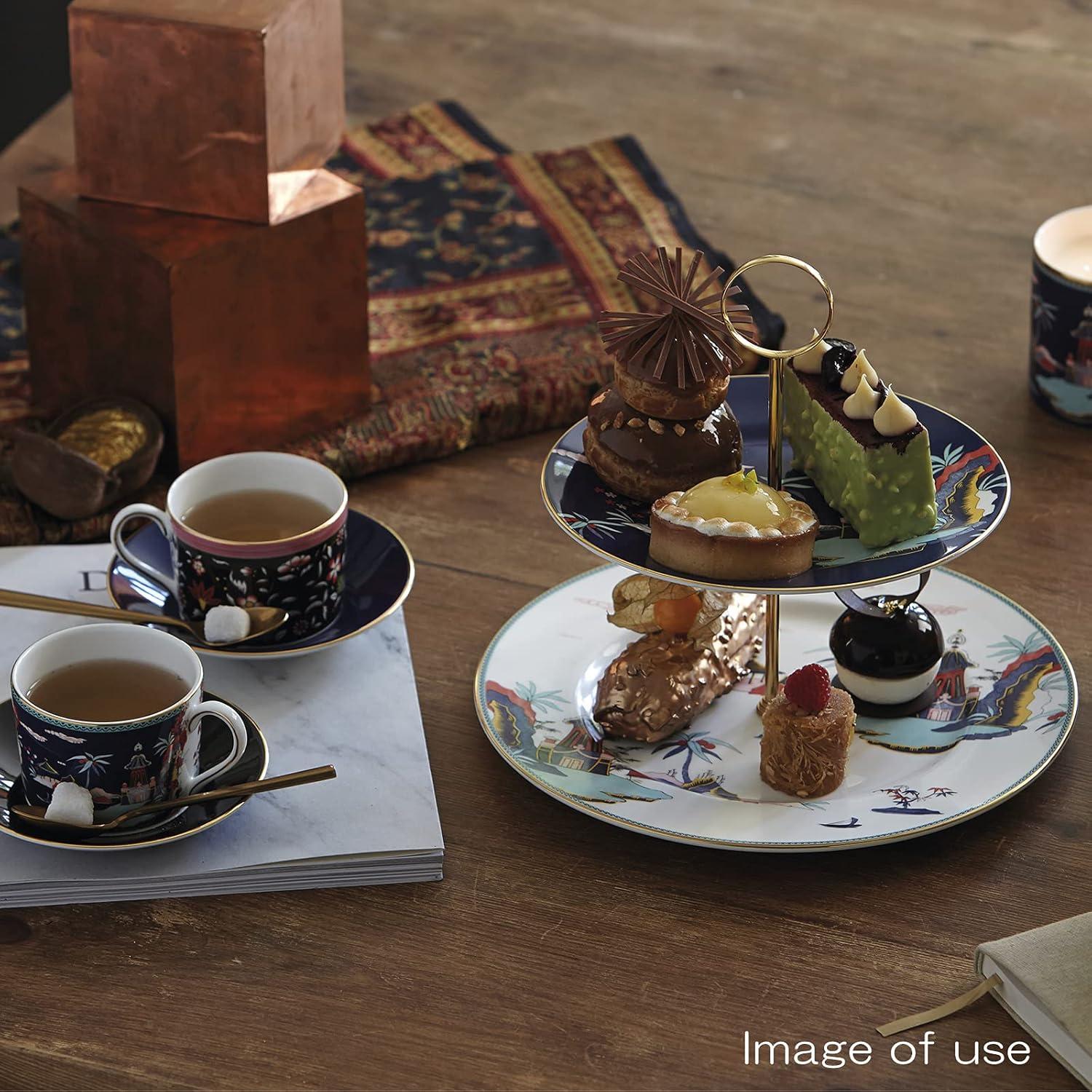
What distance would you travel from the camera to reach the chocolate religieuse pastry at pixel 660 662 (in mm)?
893

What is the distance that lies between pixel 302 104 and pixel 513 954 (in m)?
0.68

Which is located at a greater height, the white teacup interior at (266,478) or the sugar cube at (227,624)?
the white teacup interior at (266,478)

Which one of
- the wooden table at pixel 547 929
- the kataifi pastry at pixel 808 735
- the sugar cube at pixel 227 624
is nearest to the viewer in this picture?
the wooden table at pixel 547 929

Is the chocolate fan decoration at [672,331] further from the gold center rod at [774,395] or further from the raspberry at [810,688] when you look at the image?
the raspberry at [810,688]

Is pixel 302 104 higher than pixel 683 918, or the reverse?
pixel 302 104

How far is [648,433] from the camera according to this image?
2.76 feet

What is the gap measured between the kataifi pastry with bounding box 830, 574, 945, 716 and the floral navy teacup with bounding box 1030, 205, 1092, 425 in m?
0.41

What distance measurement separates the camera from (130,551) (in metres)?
1.02

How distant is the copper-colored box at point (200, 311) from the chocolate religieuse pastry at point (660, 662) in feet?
1.33

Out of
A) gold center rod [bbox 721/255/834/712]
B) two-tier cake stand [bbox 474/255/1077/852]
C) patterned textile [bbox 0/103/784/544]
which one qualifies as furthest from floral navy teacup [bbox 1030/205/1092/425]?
gold center rod [bbox 721/255/834/712]

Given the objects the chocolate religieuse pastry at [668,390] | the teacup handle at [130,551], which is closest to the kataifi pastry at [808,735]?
the chocolate religieuse pastry at [668,390]

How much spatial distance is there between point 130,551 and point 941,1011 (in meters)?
0.58

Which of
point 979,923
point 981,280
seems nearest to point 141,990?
point 979,923

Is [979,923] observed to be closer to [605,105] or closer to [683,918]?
[683,918]
